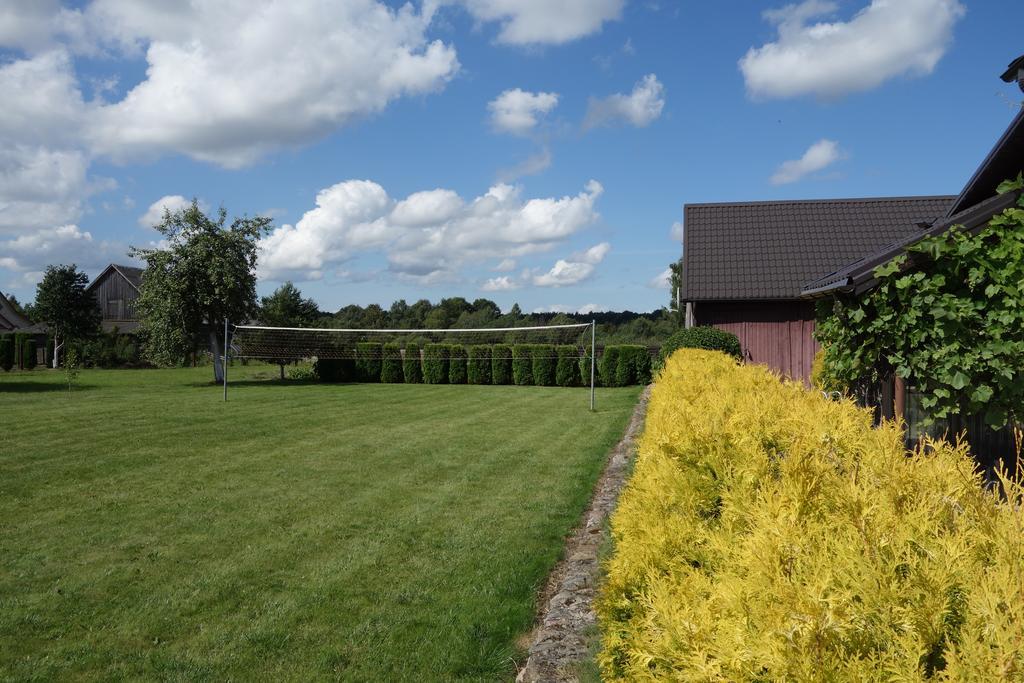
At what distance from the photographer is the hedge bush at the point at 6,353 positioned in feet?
93.4

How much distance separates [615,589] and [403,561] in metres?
3.25

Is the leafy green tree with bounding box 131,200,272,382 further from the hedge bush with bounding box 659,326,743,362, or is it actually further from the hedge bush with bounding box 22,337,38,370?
the hedge bush with bounding box 659,326,743,362

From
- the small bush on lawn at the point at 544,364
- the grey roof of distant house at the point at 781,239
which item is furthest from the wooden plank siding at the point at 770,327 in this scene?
the small bush on lawn at the point at 544,364

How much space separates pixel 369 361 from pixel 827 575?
83.0 ft

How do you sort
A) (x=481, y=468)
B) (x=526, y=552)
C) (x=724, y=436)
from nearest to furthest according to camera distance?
(x=724, y=436), (x=526, y=552), (x=481, y=468)

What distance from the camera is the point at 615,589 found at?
238 cm

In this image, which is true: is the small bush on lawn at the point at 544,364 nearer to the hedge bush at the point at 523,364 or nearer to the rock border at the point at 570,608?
the hedge bush at the point at 523,364

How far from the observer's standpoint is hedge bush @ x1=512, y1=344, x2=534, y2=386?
24.1m

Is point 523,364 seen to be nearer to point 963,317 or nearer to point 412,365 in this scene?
point 412,365

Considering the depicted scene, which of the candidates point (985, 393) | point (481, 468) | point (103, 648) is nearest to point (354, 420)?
point (481, 468)

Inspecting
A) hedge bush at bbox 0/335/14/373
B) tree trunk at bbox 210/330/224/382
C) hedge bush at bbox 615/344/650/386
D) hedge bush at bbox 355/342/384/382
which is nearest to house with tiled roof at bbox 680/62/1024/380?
hedge bush at bbox 615/344/650/386

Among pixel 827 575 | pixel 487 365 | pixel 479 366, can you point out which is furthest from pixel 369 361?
pixel 827 575

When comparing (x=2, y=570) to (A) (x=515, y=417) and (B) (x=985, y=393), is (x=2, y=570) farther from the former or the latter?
(A) (x=515, y=417)

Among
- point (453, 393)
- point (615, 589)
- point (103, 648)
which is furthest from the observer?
point (453, 393)
